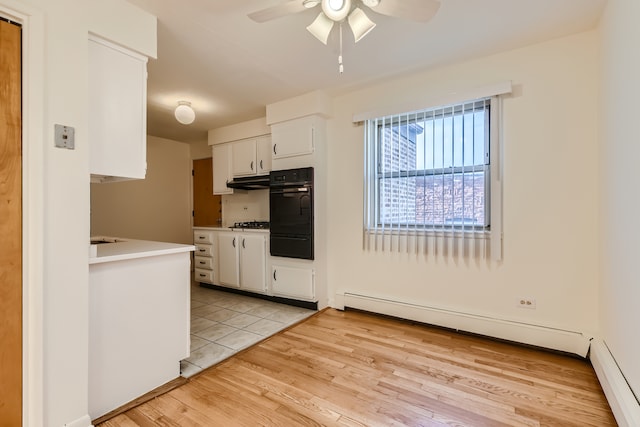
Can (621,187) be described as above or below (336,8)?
below

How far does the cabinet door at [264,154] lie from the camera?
13.0ft

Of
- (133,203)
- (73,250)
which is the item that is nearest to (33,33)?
(73,250)

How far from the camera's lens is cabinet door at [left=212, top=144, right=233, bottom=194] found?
173 inches

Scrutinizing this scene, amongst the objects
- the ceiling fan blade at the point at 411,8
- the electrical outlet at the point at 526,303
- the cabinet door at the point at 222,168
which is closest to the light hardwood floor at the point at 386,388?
the electrical outlet at the point at 526,303

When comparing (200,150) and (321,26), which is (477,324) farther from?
(200,150)

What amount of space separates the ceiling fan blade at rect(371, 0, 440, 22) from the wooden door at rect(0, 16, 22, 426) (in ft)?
5.56

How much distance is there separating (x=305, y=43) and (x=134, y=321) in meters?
2.22

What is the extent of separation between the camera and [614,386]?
5.19 feet

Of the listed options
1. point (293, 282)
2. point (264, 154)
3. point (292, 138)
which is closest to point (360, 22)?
point (292, 138)

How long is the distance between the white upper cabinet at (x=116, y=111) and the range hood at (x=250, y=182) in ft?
6.71

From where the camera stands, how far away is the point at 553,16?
1.94 m

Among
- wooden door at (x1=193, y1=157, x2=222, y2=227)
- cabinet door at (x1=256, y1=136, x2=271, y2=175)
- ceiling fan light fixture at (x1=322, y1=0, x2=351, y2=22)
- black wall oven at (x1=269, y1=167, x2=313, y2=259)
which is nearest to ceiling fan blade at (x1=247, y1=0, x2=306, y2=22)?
ceiling fan light fixture at (x1=322, y1=0, x2=351, y2=22)

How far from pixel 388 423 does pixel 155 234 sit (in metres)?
4.82

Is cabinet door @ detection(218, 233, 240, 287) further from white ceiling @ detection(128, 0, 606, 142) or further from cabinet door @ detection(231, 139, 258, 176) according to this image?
white ceiling @ detection(128, 0, 606, 142)
